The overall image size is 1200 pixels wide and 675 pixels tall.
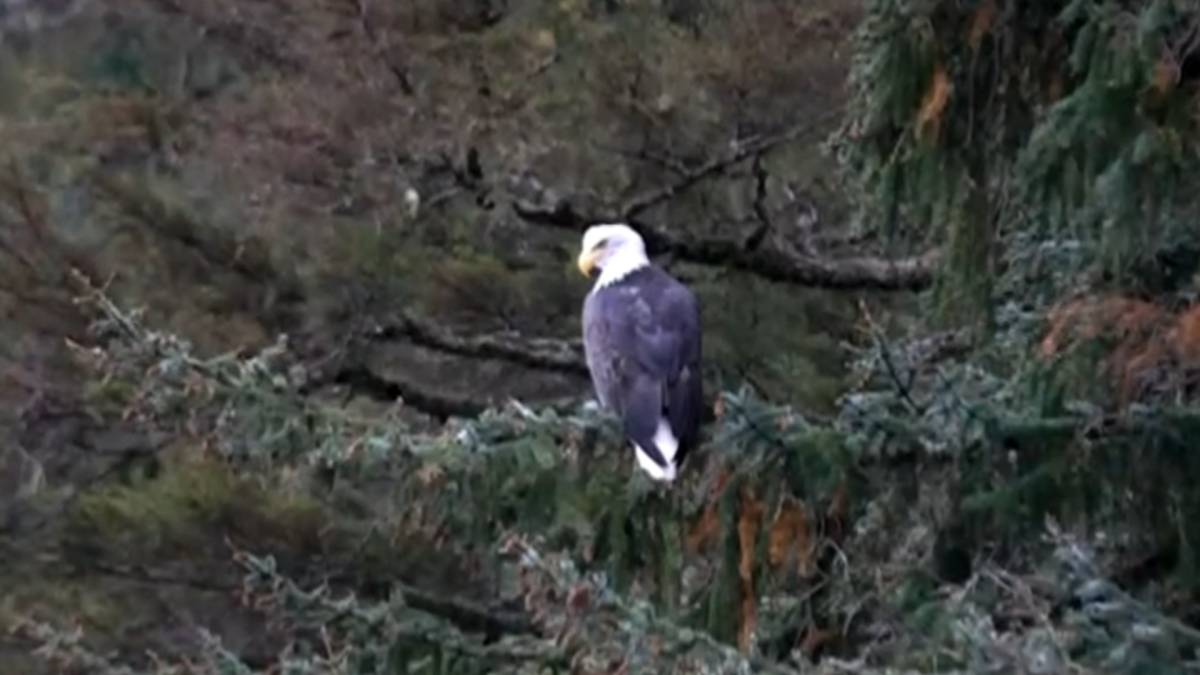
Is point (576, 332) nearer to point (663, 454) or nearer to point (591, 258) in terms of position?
point (591, 258)

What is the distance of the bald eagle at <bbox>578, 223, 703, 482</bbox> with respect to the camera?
17.3ft

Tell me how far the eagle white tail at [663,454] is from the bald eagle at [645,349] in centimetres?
5

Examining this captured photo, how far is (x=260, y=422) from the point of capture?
4.69 meters

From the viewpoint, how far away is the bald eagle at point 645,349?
17.3ft

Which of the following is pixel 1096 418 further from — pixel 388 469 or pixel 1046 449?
pixel 388 469

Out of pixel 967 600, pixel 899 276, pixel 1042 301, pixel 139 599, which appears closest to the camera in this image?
pixel 967 600

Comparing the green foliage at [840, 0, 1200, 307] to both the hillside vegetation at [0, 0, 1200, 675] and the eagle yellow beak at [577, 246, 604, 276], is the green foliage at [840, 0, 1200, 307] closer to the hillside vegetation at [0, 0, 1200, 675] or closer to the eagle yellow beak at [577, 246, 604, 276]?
the hillside vegetation at [0, 0, 1200, 675]

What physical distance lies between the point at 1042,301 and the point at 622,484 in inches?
43.1

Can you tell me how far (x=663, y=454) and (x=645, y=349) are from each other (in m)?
1.10

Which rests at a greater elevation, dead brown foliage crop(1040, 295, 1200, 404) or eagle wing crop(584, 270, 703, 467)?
dead brown foliage crop(1040, 295, 1200, 404)

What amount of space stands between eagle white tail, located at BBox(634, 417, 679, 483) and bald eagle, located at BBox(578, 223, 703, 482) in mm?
50

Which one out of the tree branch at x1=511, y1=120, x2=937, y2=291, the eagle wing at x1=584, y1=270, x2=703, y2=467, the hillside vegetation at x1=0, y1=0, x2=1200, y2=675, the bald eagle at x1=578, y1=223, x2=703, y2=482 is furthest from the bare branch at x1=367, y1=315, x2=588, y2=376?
the eagle wing at x1=584, y1=270, x2=703, y2=467

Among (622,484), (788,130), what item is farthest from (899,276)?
(622,484)

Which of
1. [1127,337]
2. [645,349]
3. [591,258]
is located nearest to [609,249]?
[591,258]
